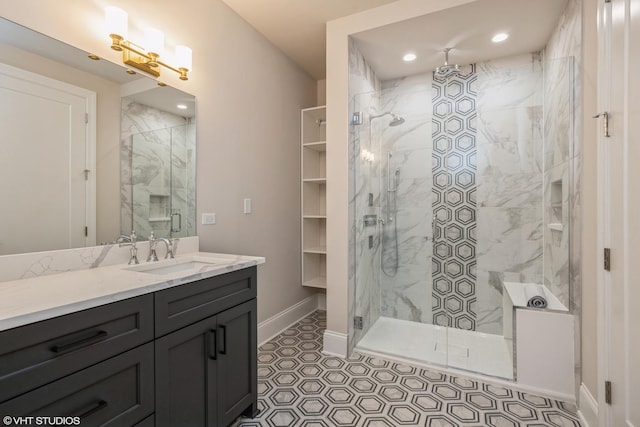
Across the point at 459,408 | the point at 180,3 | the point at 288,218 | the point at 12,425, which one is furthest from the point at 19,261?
the point at 459,408

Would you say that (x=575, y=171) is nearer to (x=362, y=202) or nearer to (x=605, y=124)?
(x=605, y=124)

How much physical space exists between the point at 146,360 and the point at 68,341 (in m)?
0.28

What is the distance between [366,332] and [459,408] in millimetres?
1032

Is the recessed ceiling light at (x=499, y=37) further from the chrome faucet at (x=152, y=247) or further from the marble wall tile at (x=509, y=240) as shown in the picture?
the chrome faucet at (x=152, y=247)

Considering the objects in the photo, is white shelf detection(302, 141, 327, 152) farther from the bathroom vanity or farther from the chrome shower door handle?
the bathroom vanity

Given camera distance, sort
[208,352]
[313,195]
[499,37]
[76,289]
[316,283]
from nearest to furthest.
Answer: [76,289]
[208,352]
[499,37]
[316,283]
[313,195]

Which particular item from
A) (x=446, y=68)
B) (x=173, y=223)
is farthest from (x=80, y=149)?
(x=446, y=68)

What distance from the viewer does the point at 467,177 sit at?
105 inches

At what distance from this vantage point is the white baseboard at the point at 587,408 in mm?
1554

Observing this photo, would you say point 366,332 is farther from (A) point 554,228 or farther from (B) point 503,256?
(A) point 554,228

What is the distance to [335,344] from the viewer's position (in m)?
2.45

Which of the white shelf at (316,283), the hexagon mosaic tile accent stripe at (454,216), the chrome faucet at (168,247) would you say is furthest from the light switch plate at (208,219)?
the hexagon mosaic tile accent stripe at (454,216)

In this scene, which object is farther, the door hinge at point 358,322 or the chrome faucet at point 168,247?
the door hinge at point 358,322

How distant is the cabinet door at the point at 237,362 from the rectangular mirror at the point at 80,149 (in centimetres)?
73
